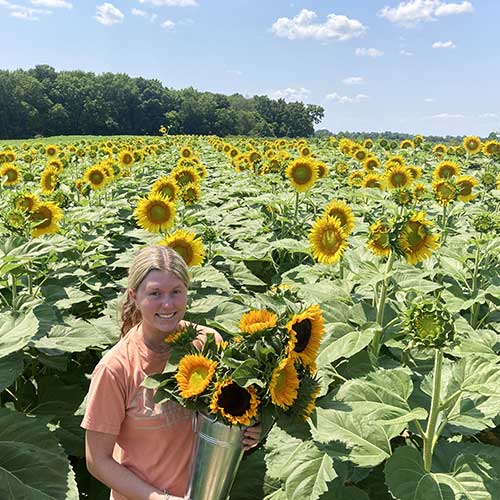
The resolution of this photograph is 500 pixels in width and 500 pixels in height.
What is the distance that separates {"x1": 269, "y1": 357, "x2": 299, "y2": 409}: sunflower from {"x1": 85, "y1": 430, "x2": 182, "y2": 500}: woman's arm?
81 cm

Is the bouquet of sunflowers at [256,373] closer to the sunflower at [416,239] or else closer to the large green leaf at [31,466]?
the large green leaf at [31,466]

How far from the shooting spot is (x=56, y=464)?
2080 millimetres

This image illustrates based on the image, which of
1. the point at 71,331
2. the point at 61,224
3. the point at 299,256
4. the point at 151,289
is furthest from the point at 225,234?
the point at 151,289

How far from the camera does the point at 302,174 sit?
5.78m

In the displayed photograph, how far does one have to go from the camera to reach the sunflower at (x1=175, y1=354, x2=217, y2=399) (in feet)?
5.58

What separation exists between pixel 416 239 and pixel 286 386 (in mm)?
1277

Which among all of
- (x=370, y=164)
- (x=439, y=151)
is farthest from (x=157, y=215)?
(x=439, y=151)

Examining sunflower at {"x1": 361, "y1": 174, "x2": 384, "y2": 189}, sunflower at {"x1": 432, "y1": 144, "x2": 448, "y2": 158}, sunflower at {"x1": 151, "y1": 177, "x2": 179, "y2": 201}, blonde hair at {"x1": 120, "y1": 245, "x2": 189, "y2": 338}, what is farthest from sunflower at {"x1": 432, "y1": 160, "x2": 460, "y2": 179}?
sunflower at {"x1": 432, "y1": 144, "x2": 448, "y2": 158}

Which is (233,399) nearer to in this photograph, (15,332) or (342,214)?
(15,332)

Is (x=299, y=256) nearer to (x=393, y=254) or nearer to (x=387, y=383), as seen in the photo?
(x=393, y=254)

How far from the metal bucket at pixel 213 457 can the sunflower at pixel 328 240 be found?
1727mm

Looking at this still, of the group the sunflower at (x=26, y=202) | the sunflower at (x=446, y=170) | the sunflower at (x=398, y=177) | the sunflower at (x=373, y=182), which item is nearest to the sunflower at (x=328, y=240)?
the sunflower at (x=26, y=202)

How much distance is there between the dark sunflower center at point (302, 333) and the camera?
1.80 m

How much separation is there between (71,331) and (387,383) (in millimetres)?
1587
